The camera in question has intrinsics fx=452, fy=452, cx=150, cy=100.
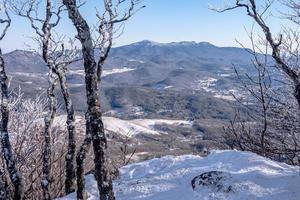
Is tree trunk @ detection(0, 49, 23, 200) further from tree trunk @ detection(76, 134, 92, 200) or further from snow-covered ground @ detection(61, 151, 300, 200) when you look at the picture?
tree trunk @ detection(76, 134, 92, 200)

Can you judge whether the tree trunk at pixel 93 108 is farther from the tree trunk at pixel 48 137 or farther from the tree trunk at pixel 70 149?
the tree trunk at pixel 48 137

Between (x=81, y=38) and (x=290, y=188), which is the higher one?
(x=81, y=38)

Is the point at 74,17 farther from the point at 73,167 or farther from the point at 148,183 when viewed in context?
the point at 73,167

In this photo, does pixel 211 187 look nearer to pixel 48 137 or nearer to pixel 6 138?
pixel 6 138

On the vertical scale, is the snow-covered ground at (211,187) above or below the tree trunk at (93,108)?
below

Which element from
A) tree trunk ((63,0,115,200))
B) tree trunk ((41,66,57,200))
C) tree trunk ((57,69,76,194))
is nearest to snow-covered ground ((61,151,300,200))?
tree trunk ((57,69,76,194))

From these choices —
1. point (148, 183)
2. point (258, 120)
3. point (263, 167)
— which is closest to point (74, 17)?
point (148, 183)

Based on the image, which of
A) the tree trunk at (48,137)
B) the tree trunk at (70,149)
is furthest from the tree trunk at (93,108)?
the tree trunk at (48,137)
